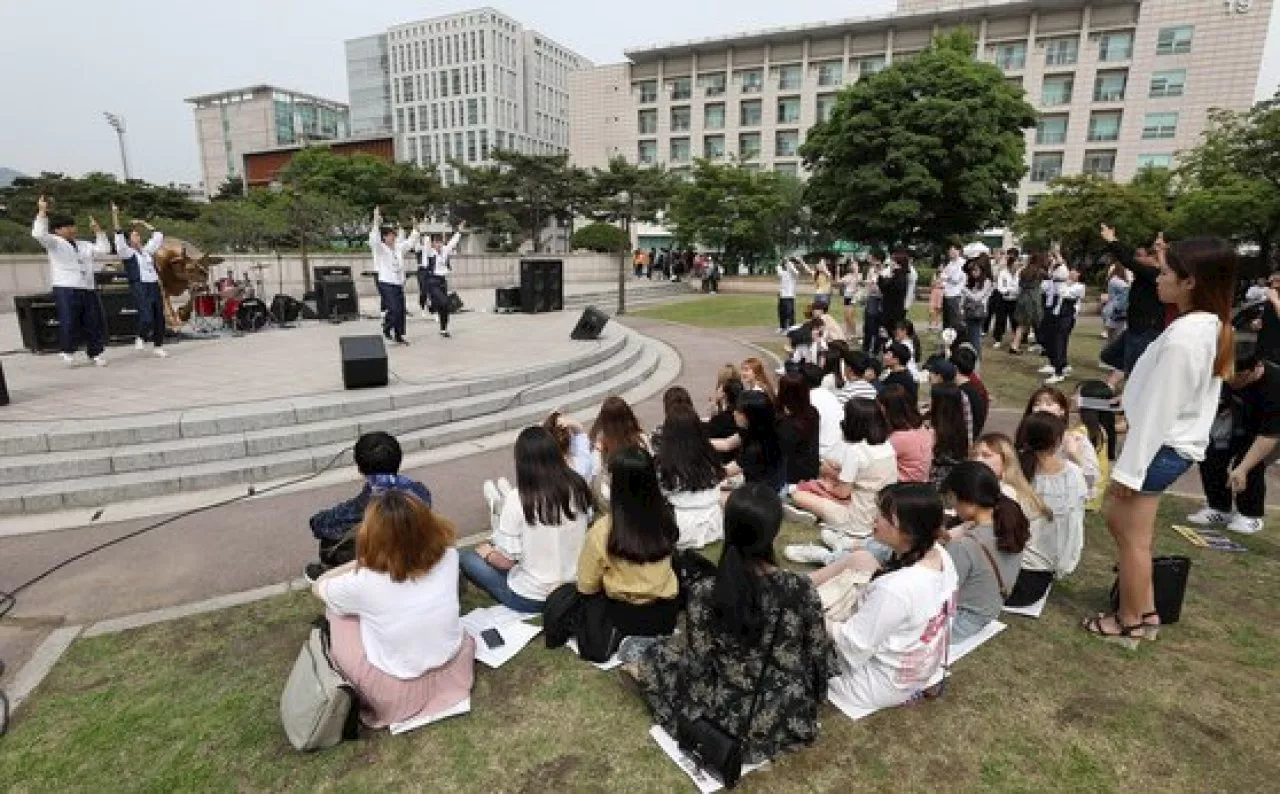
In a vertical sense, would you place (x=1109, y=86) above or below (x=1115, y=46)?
below

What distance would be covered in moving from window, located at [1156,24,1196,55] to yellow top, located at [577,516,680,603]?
59.8 m

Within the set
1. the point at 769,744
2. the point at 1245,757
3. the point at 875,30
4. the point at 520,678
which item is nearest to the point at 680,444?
the point at 520,678

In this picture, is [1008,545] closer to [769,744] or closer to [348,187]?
[769,744]

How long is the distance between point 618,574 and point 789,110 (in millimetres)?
58185

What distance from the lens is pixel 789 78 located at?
5372cm

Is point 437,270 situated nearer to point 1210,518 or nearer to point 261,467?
point 261,467

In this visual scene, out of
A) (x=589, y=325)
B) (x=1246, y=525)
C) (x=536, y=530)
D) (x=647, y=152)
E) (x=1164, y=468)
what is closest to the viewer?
(x=1164, y=468)

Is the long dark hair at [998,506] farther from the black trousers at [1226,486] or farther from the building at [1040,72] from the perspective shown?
the building at [1040,72]

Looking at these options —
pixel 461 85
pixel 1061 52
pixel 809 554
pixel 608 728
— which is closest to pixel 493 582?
pixel 608 728

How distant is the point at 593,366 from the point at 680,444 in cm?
613

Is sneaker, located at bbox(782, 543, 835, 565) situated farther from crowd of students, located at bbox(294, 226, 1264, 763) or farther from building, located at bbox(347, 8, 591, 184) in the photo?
building, located at bbox(347, 8, 591, 184)

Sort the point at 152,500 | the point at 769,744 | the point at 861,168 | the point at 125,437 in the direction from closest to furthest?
the point at 769,744 → the point at 152,500 → the point at 125,437 → the point at 861,168

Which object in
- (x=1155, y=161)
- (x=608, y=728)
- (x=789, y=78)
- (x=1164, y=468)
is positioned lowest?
(x=608, y=728)

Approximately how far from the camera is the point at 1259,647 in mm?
3654
